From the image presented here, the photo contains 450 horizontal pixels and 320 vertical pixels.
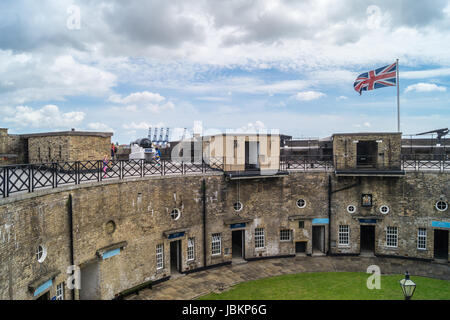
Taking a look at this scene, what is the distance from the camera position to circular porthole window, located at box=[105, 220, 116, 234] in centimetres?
1364

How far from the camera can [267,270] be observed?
712 inches

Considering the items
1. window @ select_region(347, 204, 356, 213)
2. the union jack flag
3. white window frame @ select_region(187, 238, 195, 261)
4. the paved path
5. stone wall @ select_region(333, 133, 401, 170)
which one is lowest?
the paved path

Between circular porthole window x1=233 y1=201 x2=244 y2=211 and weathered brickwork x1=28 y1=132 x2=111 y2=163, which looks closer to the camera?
weathered brickwork x1=28 y1=132 x2=111 y2=163

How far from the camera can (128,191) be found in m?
14.6

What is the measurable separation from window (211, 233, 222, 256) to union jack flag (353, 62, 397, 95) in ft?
53.1

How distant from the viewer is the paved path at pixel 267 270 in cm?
1535

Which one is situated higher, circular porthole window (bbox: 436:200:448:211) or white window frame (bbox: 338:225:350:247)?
circular porthole window (bbox: 436:200:448:211)

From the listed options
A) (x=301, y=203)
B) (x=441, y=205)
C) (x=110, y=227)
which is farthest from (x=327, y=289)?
(x=110, y=227)

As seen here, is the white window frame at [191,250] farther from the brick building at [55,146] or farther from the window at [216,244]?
the brick building at [55,146]

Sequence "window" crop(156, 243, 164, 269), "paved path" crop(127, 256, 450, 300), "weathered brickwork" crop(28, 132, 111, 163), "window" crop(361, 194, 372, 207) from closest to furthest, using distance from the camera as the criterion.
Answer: "paved path" crop(127, 256, 450, 300), "window" crop(156, 243, 164, 269), "weathered brickwork" crop(28, 132, 111, 163), "window" crop(361, 194, 372, 207)

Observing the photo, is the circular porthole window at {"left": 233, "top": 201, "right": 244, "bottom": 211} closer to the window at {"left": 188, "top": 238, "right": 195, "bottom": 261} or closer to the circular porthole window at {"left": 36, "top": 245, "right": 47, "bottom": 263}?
the window at {"left": 188, "top": 238, "right": 195, "bottom": 261}

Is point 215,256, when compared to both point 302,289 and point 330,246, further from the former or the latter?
point 330,246

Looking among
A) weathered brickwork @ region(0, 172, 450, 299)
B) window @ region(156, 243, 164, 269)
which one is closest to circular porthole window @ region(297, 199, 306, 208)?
weathered brickwork @ region(0, 172, 450, 299)
